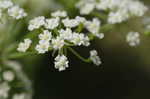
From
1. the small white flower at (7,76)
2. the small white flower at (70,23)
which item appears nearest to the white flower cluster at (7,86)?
the small white flower at (7,76)

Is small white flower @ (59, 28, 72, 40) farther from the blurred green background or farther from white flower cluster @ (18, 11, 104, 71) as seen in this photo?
the blurred green background

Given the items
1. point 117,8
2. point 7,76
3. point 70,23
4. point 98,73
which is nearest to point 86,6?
point 117,8

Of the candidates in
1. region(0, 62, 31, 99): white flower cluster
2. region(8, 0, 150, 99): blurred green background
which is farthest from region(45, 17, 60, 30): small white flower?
region(8, 0, 150, 99): blurred green background

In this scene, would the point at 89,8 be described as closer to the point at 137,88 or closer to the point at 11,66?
the point at 11,66

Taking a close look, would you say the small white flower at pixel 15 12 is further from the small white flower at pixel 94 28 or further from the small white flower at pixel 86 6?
the small white flower at pixel 86 6

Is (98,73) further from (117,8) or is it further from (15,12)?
(15,12)

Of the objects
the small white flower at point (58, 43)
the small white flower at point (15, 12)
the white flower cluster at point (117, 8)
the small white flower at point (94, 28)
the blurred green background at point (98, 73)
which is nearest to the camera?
the small white flower at point (58, 43)
